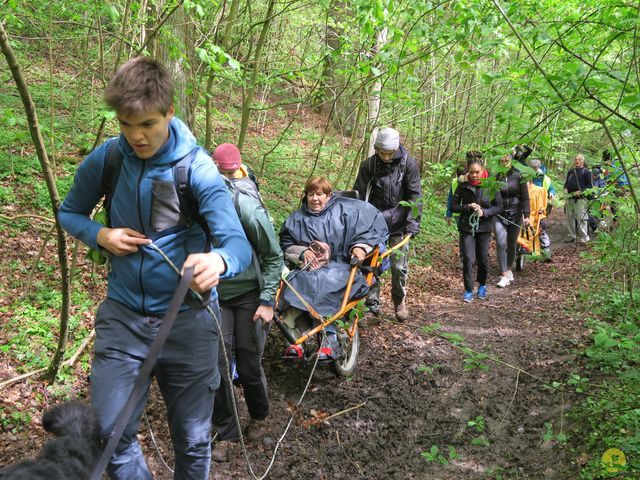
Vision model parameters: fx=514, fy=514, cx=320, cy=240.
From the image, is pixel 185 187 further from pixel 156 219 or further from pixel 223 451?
pixel 223 451

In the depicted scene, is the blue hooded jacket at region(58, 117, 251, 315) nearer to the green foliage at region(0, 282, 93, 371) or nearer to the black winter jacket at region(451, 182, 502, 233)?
the green foliage at region(0, 282, 93, 371)

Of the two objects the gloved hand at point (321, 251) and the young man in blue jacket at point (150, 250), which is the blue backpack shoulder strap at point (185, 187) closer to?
the young man in blue jacket at point (150, 250)

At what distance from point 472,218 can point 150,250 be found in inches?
271

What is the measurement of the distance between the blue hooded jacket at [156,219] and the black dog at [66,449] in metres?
0.59

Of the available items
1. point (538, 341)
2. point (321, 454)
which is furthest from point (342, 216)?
point (538, 341)

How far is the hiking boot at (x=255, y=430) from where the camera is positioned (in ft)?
14.3

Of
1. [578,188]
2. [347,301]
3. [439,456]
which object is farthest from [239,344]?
[578,188]

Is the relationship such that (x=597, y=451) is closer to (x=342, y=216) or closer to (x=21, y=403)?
(x=342, y=216)

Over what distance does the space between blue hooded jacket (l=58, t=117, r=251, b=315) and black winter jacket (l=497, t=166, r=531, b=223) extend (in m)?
7.93

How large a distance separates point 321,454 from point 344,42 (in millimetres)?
5487

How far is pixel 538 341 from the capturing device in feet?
20.9

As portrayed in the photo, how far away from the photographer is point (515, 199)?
9617 millimetres

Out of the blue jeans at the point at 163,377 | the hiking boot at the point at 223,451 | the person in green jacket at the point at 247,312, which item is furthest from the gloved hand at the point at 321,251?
the blue jeans at the point at 163,377

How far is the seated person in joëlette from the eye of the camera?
500cm
